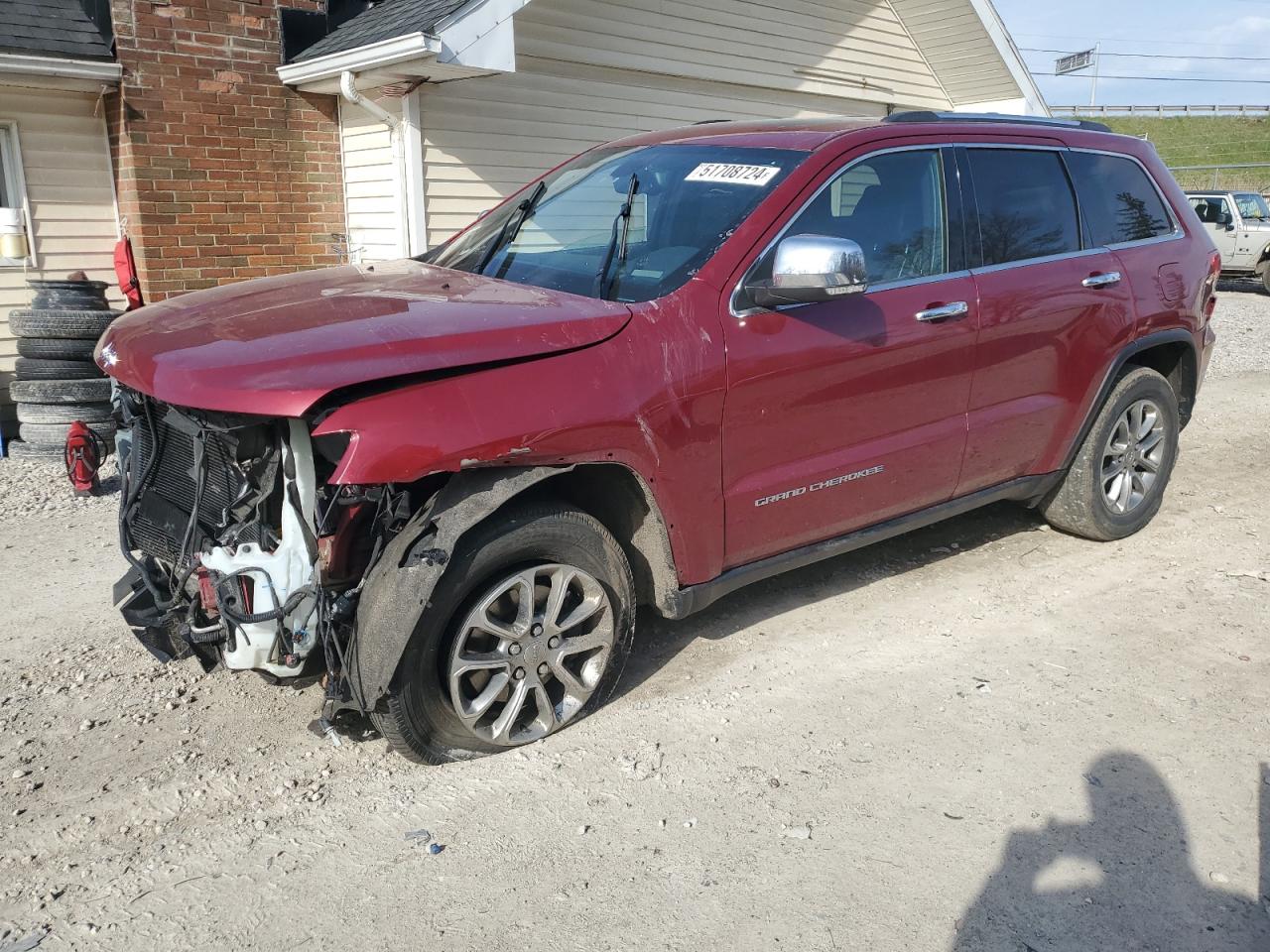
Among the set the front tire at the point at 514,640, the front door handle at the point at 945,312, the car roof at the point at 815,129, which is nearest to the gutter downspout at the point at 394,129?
the car roof at the point at 815,129

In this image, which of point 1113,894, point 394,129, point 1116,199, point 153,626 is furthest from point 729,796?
point 394,129

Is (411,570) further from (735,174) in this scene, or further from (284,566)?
(735,174)

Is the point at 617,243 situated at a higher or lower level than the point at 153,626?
higher

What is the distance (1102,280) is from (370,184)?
6.32 metres

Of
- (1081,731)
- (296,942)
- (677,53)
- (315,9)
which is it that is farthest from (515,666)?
(677,53)

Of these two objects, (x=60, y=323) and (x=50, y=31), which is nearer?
(x=60, y=323)

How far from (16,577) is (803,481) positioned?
12.7 ft

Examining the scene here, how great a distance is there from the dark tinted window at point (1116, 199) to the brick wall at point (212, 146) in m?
6.51

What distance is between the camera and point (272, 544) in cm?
322

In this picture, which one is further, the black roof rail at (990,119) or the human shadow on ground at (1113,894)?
the black roof rail at (990,119)

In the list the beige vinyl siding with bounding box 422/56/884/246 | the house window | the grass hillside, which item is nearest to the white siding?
the beige vinyl siding with bounding box 422/56/884/246

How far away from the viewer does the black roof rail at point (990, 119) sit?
448 cm

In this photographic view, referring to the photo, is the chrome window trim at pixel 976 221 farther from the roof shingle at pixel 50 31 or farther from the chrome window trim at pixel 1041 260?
the roof shingle at pixel 50 31

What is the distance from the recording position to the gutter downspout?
27.0 feet
